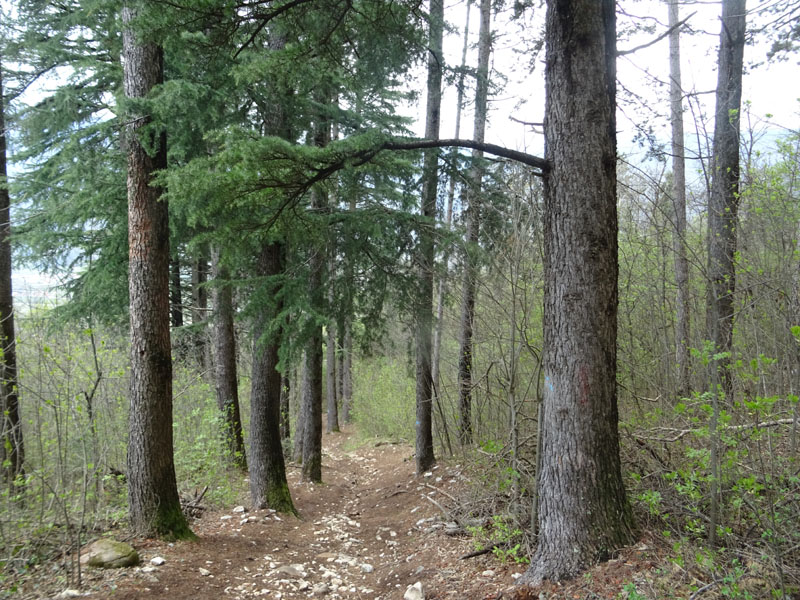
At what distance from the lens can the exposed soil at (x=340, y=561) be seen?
3.85m

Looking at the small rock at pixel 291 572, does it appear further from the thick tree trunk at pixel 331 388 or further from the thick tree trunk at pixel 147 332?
the thick tree trunk at pixel 331 388

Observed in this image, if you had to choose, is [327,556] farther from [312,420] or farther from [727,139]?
[727,139]

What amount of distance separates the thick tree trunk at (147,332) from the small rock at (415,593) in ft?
8.52

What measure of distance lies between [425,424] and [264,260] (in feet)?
14.3

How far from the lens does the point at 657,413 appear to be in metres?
4.50

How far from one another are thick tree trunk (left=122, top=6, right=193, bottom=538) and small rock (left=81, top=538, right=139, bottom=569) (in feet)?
1.88

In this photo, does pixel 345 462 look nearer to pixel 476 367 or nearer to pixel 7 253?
pixel 476 367

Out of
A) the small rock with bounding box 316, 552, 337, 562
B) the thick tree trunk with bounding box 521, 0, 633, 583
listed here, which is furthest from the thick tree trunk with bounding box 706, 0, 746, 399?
the small rock with bounding box 316, 552, 337, 562

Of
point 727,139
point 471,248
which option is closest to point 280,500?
point 471,248

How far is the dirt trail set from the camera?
14.2 ft

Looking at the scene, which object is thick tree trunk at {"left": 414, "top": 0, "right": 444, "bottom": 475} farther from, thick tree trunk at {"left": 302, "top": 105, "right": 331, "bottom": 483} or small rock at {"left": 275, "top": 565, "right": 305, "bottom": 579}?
small rock at {"left": 275, "top": 565, "right": 305, "bottom": 579}

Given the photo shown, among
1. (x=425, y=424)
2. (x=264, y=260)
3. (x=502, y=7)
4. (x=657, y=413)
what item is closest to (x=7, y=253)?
(x=264, y=260)

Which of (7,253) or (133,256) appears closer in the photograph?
(133,256)

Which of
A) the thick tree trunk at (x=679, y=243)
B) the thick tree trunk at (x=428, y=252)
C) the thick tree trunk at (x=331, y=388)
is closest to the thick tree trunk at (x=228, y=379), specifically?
the thick tree trunk at (x=428, y=252)
